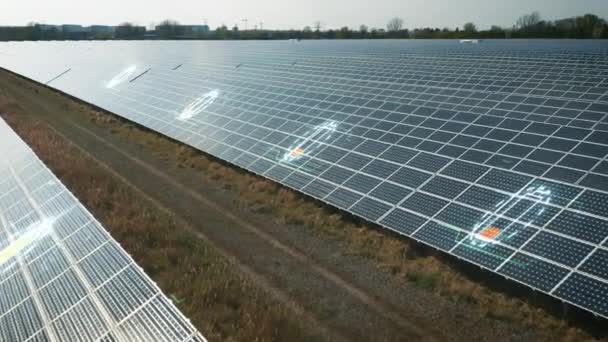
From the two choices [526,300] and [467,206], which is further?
[467,206]

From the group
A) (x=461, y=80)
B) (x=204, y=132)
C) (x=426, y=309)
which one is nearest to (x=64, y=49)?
(x=204, y=132)

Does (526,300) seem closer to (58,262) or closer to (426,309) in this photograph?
(426,309)

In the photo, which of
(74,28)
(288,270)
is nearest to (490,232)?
(288,270)

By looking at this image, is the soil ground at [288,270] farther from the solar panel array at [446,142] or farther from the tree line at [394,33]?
the tree line at [394,33]

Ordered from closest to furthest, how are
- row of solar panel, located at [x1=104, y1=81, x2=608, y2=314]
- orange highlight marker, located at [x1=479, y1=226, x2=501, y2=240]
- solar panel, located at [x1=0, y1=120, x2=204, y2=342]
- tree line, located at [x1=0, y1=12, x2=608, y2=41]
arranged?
solar panel, located at [x1=0, y1=120, x2=204, y2=342], row of solar panel, located at [x1=104, y1=81, x2=608, y2=314], orange highlight marker, located at [x1=479, y1=226, x2=501, y2=240], tree line, located at [x1=0, y1=12, x2=608, y2=41]

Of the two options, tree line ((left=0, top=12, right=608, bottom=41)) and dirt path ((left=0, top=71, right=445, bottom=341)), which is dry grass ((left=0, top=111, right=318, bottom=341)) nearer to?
dirt path ((left=0, top=71, right=445, bottom=341))

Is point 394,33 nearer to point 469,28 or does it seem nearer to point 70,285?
point 469,28

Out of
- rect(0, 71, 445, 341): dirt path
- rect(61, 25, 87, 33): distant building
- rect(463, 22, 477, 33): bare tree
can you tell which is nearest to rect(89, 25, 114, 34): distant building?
rect(61, 25, 87, 33): distant building
